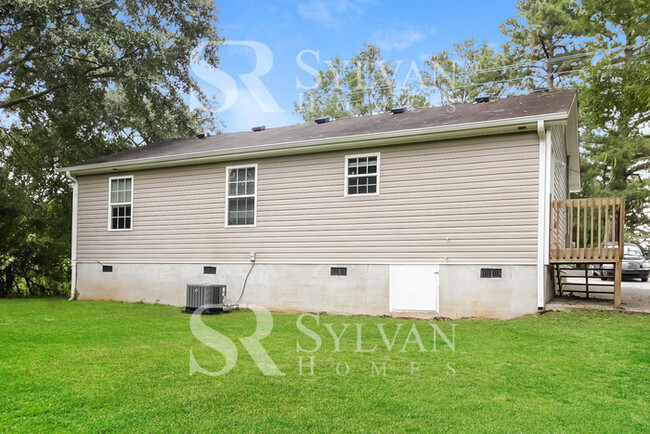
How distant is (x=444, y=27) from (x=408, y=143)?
22.2m

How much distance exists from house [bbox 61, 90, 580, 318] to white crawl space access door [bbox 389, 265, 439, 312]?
2 centimetres

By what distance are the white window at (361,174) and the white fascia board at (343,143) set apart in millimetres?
273

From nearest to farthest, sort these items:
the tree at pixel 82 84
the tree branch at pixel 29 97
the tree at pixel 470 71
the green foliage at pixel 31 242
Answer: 1. the green foliage at pixel 31 242
2. the tree at pixel 82 84
3. the tree branch at pixel 29 97
4. the tree at pixel 470 71

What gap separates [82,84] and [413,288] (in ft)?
43.4

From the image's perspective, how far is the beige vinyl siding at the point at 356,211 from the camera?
888 cm

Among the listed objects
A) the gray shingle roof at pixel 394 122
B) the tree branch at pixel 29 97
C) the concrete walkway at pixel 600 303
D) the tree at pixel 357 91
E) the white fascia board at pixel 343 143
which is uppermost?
the tree at pixel 357 91

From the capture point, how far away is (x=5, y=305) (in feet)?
39.5

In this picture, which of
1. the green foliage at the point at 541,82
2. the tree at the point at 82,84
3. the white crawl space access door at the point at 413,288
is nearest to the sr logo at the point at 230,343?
the white crawl space access door at the point at 413,288

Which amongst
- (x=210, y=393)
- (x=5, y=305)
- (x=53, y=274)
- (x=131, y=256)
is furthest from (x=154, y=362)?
(x=53, y=274)

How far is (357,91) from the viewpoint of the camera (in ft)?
102

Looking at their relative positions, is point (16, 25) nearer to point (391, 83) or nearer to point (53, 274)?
point (53, 274)

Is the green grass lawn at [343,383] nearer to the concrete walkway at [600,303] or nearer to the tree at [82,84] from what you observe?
the concrete walkway at [600,303]

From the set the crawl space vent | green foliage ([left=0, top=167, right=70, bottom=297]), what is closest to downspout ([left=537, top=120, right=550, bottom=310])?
the crawl space vent

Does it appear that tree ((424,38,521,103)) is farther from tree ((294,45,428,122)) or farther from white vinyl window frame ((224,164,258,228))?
white vinyl window frame ((224,164,258,228))
